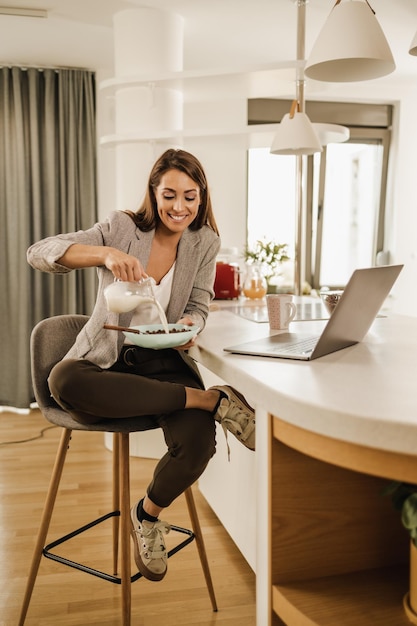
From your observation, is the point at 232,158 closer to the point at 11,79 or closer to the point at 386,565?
the point at 11,79

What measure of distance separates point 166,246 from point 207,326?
0.97ft

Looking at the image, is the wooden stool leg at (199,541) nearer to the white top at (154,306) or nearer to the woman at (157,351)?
the woman at (157,351)

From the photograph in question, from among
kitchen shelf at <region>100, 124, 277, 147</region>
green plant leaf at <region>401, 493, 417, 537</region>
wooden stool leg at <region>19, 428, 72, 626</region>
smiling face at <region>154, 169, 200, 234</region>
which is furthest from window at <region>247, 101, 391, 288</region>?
green plant leaf at <region>401, 493, 417, 537</region>

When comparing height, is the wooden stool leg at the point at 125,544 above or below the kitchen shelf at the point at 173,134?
below

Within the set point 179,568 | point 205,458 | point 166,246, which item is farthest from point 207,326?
point 179,568

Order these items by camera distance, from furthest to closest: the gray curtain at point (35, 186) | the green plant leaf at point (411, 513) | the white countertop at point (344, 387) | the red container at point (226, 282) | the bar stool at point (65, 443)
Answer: the gray curtain at point (35, 186), the red container at point (226, 282), the bar stool at point (65, 443), the green plant leaf at point (411, 513), the white countertop at point (344, 387)

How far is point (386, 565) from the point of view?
1.32 meters

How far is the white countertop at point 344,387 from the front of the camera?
0.87m

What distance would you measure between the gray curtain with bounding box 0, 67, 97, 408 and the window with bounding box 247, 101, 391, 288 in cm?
139

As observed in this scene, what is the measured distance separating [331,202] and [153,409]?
4155mm

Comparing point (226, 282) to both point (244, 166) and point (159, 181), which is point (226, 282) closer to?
point (159, 181)

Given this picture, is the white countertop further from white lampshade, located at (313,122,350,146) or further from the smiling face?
white lampshade, located at (313,122,350,146)

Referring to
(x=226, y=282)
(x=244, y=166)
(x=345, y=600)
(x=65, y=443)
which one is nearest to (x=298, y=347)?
(x=345, y=600)

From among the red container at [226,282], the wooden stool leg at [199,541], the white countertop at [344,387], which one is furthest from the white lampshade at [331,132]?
the wooden stool leg at [199,541]
